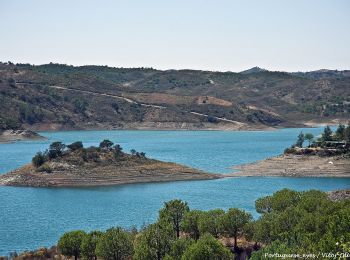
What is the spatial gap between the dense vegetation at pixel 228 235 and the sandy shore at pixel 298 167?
175ft

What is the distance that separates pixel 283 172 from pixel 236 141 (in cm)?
7479

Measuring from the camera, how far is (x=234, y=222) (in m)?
60.5

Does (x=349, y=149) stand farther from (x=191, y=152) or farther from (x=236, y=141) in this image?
(x=236, y=141)

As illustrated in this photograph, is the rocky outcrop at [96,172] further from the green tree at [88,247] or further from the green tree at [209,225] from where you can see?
the green tree at [88,247]

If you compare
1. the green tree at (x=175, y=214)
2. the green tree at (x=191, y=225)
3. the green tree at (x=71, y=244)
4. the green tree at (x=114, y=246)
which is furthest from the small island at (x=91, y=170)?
the green tree at (x=114, y=246)

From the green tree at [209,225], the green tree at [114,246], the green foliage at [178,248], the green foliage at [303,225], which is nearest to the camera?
the green foliage at [303,225]

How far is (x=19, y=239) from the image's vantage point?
69125mm

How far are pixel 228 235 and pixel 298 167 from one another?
222 ft

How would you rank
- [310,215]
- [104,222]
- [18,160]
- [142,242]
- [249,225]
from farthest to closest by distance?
1. [18,160]
2. [104,222]
3. [249,225]
4. [310,215]
5. [142,242]

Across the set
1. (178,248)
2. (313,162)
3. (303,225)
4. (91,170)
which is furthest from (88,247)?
(313,162)

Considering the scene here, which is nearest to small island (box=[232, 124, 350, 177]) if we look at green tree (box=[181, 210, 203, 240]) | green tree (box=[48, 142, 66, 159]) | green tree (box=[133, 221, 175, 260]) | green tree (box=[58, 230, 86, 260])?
green tree (box=[48, 142, 66, 159])

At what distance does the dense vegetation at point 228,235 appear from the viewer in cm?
4709

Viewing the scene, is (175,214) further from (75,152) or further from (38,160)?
(75,152)

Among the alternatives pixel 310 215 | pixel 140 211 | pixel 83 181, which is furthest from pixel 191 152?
pixel 310 215
